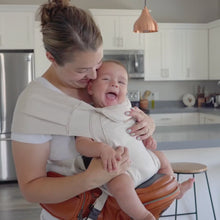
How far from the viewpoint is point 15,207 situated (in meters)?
3.87

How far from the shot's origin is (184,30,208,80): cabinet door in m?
5.47

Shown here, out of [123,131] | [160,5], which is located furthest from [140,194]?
[160,5]

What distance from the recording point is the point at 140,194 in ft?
3.55

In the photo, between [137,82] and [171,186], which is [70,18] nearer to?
[171,186]

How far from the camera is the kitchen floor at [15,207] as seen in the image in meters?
3.61

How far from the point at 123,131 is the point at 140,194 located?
0.68 feet

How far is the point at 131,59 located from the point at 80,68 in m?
4.16

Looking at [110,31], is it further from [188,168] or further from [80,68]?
→ [80,68]

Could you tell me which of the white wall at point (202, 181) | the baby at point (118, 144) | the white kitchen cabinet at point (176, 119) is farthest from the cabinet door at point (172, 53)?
the baby at point (118, 144)

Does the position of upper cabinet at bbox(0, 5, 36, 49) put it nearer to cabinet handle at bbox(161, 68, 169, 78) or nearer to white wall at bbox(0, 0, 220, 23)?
white wall at bbox(0, 0, 220, 23)

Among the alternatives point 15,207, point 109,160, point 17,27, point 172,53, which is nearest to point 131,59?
point 172,53

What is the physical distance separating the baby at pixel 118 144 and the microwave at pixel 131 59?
3824 millimetres

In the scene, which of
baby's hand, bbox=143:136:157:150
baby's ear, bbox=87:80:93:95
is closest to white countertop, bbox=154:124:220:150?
baby's hand, bbox=143:136:157:150

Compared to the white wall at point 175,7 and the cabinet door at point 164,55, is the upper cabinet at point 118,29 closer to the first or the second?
the cabinet door at point 164,55
